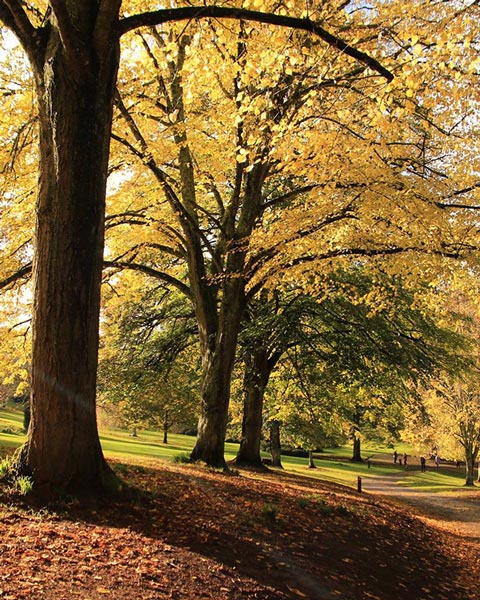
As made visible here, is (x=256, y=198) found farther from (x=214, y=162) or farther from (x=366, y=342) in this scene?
(x=366, y=342)

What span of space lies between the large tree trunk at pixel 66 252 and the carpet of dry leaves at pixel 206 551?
553mm

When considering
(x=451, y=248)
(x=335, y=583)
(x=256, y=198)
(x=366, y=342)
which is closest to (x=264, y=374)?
(x=366, y=342)

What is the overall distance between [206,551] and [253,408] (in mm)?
12886

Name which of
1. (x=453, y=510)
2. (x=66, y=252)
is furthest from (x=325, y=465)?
(x=66, y=252)

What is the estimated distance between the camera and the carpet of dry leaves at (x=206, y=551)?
13.9 feet

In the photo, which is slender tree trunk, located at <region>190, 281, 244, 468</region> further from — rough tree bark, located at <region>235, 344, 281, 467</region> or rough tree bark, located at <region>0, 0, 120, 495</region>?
rough tree bark, located at <region>0, 0, 120, 495</region>

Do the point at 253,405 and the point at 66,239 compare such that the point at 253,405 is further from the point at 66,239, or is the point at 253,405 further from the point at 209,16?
the point at 209,16

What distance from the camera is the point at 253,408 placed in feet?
59.6

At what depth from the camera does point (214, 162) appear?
12695 millimetres

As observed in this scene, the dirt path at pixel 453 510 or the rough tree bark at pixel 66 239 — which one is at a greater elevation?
the rough tree bark at pixel 66 239

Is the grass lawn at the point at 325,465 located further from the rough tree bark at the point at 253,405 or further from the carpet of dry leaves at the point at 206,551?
the carpet of dry leaves at the point at 206,551

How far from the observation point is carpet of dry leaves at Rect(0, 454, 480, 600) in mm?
4246

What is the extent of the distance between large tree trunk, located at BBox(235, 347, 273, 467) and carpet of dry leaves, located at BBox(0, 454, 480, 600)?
7.84 m

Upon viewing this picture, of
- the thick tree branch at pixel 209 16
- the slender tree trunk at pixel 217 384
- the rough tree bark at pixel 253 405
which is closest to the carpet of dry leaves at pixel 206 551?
the slender tree trunk at pixel 217 384
